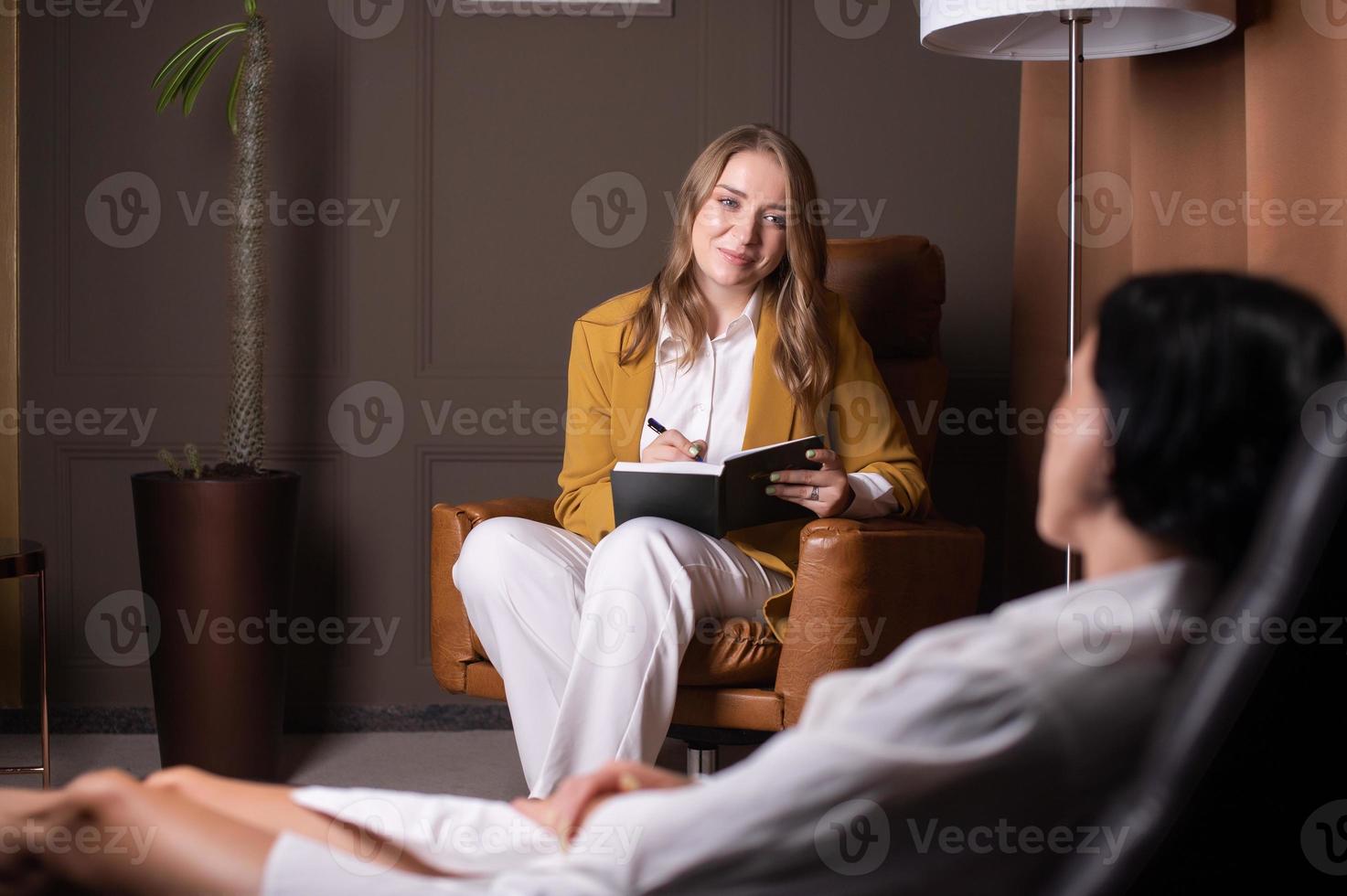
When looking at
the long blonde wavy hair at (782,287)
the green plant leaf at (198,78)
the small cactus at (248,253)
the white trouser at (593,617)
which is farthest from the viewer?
the green plant leaf at (198,78)

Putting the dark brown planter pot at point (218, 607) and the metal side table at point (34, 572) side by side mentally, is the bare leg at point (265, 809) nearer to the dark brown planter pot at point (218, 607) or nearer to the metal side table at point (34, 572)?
the metal side table at point (34, 572)

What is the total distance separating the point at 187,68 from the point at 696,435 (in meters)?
1.51

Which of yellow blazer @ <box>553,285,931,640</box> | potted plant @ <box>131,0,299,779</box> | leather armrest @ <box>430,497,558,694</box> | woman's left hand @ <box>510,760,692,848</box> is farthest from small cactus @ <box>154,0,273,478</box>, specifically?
woman's left hand @ <box>510,760,692,848</box>

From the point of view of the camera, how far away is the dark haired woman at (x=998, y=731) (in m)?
0.79

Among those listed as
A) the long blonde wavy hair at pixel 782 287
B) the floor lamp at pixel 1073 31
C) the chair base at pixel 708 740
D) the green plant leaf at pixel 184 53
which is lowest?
the chair base at pixel 708 740

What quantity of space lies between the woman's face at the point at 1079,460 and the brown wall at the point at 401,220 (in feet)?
7.67

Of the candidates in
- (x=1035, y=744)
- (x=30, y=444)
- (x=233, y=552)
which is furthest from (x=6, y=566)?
(x=1035, y=744)

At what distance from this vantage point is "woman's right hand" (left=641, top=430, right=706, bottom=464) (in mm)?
2215

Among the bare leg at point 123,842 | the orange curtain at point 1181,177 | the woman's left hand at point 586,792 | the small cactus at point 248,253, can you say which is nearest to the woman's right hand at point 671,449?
the orange curtain at point 1181,177

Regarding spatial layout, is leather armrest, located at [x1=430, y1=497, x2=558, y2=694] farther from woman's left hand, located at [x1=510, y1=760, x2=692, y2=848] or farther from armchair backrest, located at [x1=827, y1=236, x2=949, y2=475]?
woman's left hand, located at [x1=510, y1=760, x2=692, y2=848]

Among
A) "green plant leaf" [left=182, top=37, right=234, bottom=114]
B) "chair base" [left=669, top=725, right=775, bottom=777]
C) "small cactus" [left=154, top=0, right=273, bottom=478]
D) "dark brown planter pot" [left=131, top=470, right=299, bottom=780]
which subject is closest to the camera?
"chair base" [left=669, top=725, right=775, bottom=777]

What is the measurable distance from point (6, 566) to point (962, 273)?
90.4 inches

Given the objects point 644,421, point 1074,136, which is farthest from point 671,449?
point 1074,136

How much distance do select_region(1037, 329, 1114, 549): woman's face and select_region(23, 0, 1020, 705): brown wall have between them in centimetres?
234
